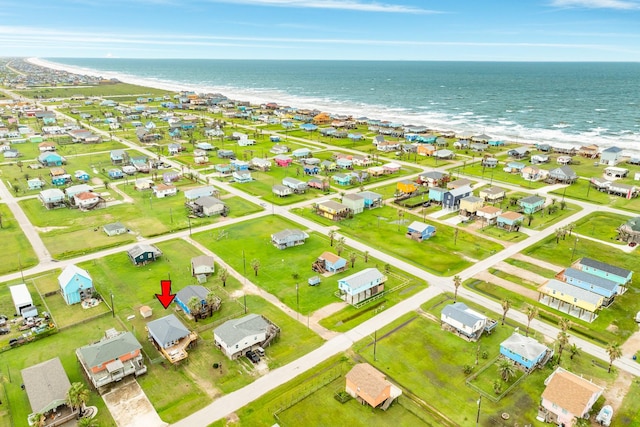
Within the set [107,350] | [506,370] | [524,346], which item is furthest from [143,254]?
[524,346]

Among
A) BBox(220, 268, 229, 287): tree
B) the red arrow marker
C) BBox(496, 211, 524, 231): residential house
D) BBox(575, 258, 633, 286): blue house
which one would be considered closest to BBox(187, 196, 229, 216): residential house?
BBox(220, 268, 229, 287): tree

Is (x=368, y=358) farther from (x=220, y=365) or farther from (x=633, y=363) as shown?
(x=633, y=363)

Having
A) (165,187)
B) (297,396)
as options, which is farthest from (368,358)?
(165,187)

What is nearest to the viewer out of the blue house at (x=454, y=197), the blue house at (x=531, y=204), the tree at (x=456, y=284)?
the tree at (x=456, y=284)

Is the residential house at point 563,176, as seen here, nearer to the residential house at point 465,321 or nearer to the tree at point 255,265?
the residential house at point 465,321

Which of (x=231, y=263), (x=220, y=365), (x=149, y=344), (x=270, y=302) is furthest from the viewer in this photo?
(x=231, y=263)

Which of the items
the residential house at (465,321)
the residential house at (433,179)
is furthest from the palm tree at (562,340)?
the residential house at (433,179)
